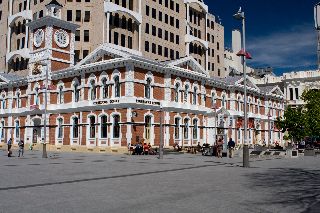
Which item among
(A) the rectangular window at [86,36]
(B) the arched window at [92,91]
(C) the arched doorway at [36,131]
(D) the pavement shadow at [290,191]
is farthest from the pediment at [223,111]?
(D) the pavement shadow at [290,191]

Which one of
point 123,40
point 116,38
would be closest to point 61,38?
point 116,38

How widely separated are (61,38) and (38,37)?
3.10 m

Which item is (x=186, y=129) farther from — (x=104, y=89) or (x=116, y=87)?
(x=104, y=89)

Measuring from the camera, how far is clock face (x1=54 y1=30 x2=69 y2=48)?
48.7 meters

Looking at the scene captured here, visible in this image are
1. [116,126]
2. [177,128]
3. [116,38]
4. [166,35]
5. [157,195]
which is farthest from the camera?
[166,35]

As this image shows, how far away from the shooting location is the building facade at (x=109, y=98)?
129ft

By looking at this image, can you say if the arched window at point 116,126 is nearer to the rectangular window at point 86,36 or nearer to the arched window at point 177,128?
the arched window at point 177,128

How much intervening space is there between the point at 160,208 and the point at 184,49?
62.4m

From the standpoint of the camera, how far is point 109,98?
40.2 meters

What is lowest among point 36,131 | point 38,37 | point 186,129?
point 36,131

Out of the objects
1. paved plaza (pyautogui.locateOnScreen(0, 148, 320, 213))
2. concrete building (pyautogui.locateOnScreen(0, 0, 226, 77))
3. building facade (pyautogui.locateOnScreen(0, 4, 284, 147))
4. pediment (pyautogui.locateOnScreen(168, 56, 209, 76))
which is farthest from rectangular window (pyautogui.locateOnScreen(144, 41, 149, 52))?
paved plaza (pyautogui.locateOnScreen(0, 148, 320, 213))

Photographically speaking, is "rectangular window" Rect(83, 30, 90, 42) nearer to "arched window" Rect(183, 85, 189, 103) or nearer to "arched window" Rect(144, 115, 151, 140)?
"arched window" Rect(183, 85, 189, 103)

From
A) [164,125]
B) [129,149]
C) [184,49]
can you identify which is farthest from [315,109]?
[184,49]

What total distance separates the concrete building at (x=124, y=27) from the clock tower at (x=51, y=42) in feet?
12.3
